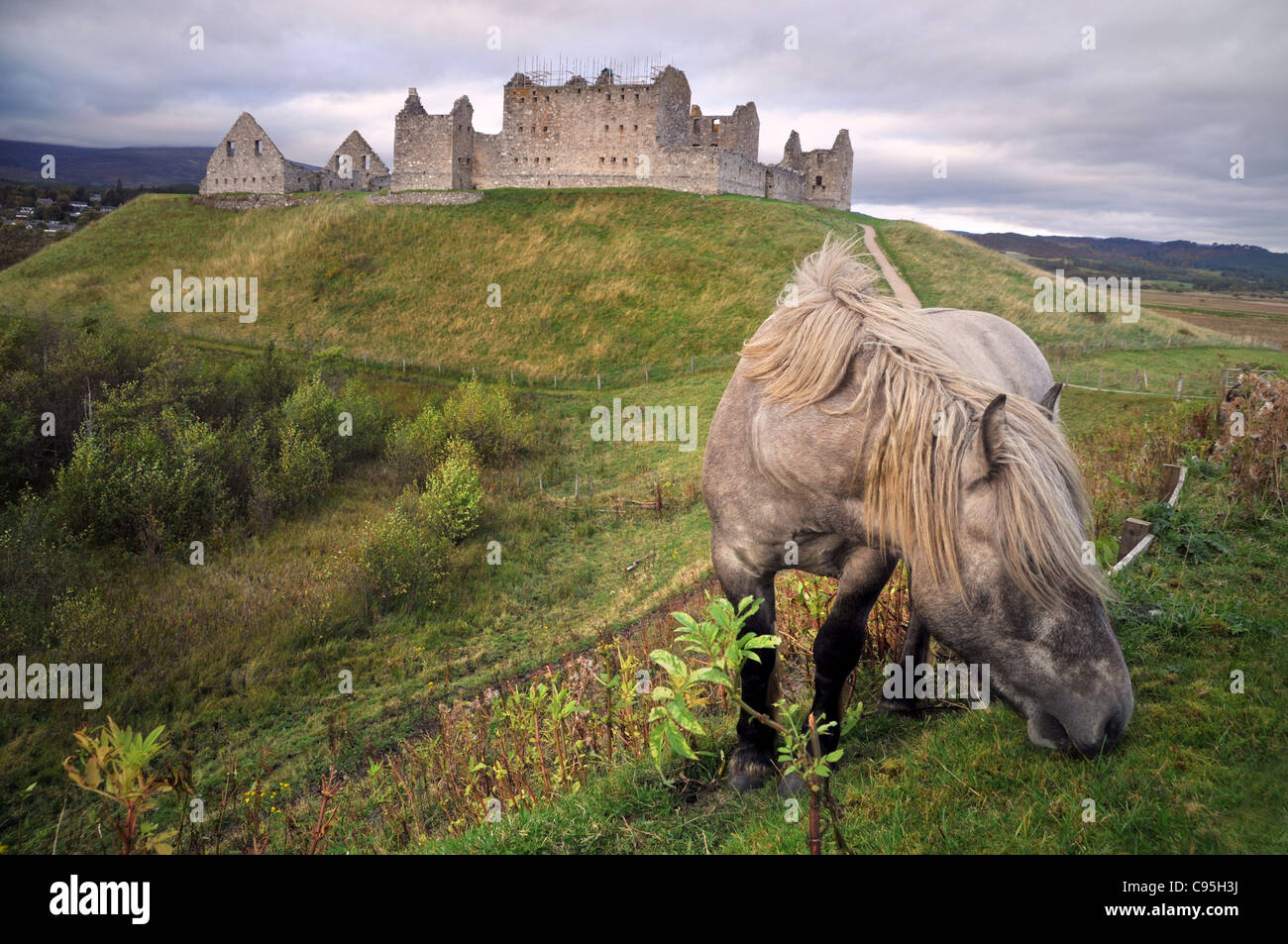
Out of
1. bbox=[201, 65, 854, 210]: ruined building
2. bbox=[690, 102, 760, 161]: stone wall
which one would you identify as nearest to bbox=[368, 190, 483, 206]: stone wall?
bbox=[201, 65, 854, 210]: ruined building

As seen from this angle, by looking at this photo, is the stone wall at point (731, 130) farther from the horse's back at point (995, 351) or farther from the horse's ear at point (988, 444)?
the horse's ear at point (988, 444)

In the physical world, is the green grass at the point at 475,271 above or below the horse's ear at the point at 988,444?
above

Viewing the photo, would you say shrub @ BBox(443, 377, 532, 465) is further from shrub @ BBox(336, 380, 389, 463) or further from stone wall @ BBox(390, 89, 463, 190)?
stone wall @ BBox(390, 89, 463, 190)

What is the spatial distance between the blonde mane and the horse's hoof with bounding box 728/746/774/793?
164 centimetres

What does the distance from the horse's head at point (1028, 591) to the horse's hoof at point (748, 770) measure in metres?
1.51

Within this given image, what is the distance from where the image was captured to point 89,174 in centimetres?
17300

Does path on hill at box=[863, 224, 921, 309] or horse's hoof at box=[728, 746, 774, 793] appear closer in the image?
horse's hoof at box=[728, 746, 774, 793]

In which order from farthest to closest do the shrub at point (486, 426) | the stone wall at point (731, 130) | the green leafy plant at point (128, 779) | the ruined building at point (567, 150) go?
the stone wall at point (731, 130), the ruined building at point (567, 150), the shrub at point (486, 426), the green leafy plant at point (128, 779)

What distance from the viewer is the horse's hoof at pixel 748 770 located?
12.1 ft

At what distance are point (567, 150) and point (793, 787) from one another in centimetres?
5737

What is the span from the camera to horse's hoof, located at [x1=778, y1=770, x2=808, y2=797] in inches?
133

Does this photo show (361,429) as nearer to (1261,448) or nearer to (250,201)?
(1261,448)

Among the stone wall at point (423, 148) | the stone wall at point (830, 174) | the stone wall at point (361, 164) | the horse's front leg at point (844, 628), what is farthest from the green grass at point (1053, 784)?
the stone wall at point (361, 164)
